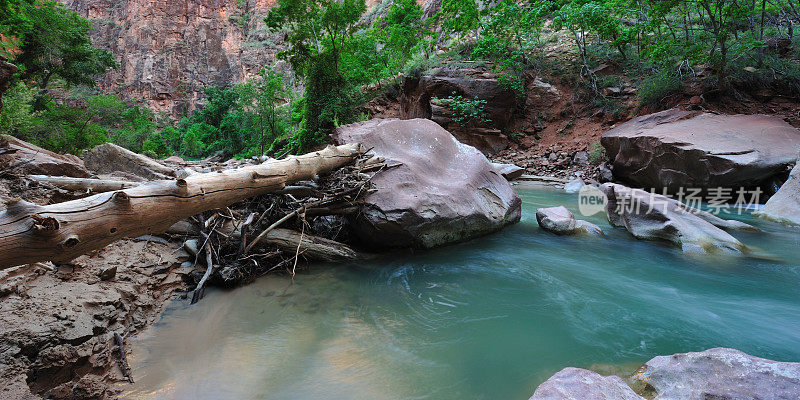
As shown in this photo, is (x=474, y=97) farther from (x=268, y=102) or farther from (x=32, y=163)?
(x=268, y=102)

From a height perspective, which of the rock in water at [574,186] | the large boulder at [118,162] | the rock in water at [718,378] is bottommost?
the rock in water at [574,186]

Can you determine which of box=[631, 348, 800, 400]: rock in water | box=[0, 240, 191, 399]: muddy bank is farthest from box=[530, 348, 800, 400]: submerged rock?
box=[0, 240, 191, 399]: muddy bank

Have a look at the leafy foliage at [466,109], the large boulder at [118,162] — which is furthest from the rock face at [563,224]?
the leafy foliage at [466,109]

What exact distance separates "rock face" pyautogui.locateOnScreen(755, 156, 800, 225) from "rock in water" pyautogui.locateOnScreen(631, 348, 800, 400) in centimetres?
597

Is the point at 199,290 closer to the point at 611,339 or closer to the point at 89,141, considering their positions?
the point at 611,339

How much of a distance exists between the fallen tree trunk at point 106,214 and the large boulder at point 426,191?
1.65 metres

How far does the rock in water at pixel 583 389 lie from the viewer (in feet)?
4.97

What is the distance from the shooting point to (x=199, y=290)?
9.75 ft

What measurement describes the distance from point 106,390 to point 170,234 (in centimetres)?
231

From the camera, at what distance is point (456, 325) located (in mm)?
2654

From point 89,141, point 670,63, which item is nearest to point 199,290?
point 89,141

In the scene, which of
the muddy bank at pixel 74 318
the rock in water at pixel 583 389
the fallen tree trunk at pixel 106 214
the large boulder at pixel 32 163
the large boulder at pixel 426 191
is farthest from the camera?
the large boulder at pixel 426 191

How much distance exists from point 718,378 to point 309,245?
11.3 ft

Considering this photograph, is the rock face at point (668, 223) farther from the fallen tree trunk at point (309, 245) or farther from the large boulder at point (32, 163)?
the large boulder at point (32, 163)
